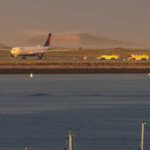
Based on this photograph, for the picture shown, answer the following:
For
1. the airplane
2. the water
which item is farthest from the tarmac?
the airplane

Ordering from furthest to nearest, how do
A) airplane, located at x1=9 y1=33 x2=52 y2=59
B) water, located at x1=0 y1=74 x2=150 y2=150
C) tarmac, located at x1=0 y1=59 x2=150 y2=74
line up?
airplane, located at x1=9 y1=33 x2=52 y2=59
tarmac, located at x1=0 y1=59 x2=150 y2=74
water, located at x1=0 y1=74 x2=150 y2=150

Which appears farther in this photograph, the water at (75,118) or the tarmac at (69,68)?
the tarmac at (69,68)

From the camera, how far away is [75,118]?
2744 inches

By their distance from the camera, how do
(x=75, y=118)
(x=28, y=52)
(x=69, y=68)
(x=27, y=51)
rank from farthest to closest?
(x=27, y=51) → (x=28, y=52) → (x=69, y=68) → (x=75, y=118)

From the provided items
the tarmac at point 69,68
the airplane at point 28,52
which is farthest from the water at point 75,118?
the airplane at point 28,52

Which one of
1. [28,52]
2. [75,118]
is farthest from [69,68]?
[75,118]

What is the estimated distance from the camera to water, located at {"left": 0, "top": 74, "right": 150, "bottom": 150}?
5834 cm

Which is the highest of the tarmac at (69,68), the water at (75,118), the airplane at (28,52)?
the airplane at (28,52)

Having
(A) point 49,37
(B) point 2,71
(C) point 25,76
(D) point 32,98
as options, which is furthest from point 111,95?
(A) point 49,37

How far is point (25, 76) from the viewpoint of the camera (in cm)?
15975

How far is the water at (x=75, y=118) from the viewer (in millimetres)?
58344

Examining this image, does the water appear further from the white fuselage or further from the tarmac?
the white fuselage

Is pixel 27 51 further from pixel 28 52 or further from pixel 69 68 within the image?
pixel 69 68

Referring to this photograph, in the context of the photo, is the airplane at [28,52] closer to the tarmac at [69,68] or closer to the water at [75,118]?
the tarmac at [69,68]
